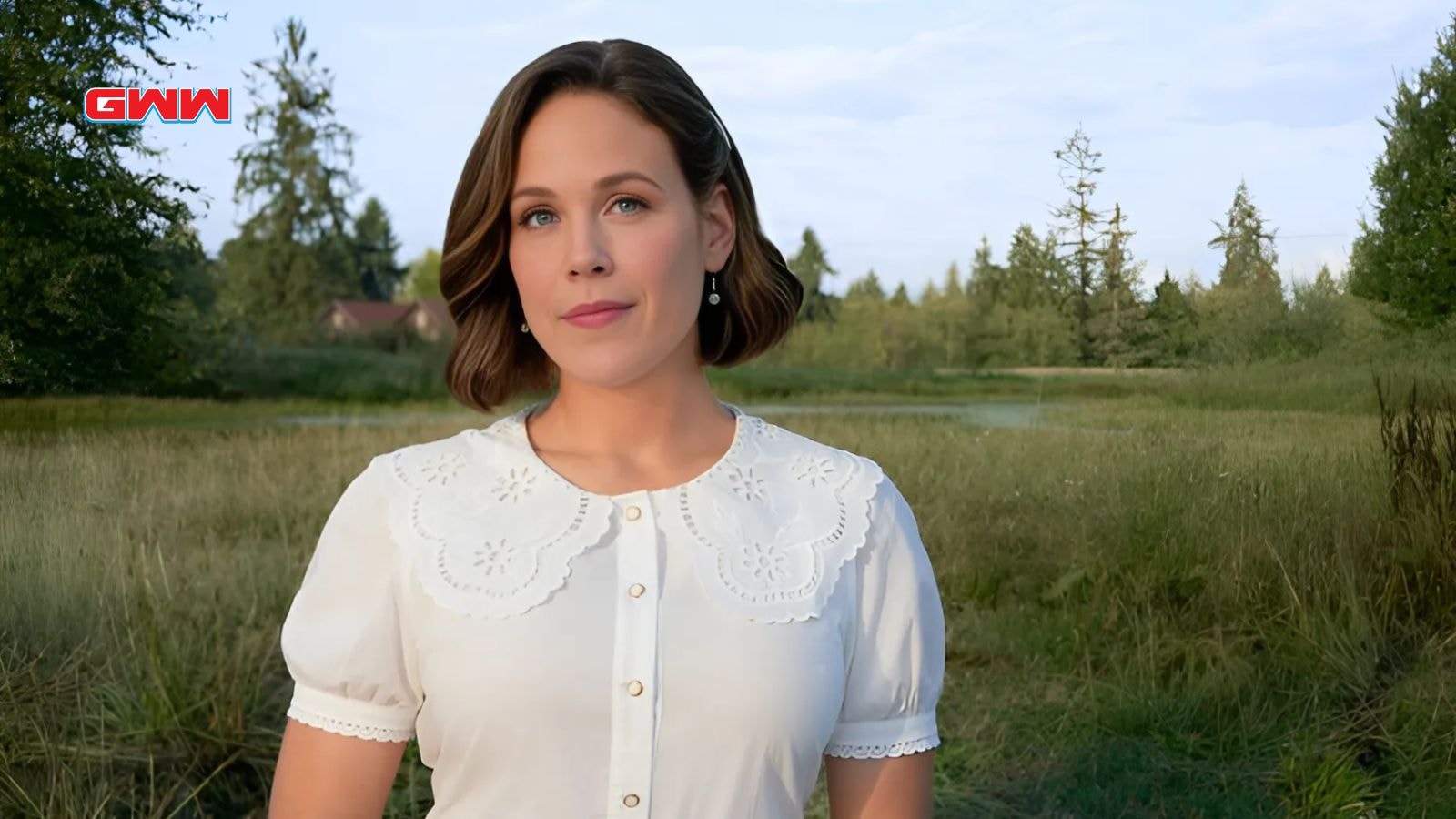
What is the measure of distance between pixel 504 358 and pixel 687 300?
0.31 meters

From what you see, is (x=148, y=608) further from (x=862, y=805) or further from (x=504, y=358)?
(x=862, y=805)

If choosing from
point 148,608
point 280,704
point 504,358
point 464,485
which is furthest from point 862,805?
point 148,608

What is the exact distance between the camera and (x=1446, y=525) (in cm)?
321

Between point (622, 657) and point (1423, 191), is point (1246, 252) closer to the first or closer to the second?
point (1423, 191)

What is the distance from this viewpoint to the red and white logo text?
3.13 meters

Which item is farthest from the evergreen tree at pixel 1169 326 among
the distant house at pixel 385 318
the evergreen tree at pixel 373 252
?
the evergreen tree at pixel 373 252

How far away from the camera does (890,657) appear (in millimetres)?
1483

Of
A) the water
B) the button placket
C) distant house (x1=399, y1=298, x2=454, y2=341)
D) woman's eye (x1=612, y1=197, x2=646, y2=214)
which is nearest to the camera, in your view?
the button placket

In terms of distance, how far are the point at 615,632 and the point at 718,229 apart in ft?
1.68

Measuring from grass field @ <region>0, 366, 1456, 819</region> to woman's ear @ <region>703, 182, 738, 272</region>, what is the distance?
1.75 metres

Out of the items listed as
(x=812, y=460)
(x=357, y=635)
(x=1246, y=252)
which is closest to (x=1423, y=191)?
(x=1246, y=252)

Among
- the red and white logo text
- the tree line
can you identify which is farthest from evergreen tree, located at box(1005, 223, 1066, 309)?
the red and white logo text

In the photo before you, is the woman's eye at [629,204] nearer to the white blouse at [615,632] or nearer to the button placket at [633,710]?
the white blouse at [615,632]

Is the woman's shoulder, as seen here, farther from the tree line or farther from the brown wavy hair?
the tree line
